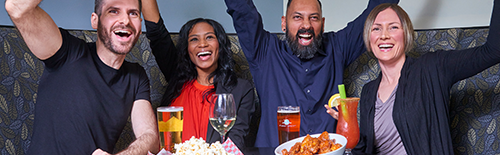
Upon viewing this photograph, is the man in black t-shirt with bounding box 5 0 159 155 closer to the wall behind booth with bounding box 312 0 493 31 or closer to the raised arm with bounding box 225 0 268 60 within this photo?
the raised arm with bounding box 225 0 268 60

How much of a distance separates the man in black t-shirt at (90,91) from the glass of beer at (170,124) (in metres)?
0.09

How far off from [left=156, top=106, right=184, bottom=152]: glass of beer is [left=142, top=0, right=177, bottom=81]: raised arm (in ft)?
1.96

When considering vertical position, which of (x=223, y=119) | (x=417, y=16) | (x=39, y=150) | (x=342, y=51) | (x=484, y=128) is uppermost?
(x=417, y=16)

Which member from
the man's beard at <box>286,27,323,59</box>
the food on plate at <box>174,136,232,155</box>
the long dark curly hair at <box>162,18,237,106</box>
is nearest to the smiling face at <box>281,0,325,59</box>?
the man's beard at <box>286,27,323,59</box>

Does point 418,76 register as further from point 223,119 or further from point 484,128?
point 223,119

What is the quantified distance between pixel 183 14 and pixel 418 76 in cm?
183

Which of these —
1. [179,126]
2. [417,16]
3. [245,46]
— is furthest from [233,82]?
[417,16]

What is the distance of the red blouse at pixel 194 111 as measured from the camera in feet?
6.13

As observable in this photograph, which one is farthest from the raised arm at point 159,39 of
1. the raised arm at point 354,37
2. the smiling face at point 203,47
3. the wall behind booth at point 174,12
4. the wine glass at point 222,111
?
the raised arm at point 354,37

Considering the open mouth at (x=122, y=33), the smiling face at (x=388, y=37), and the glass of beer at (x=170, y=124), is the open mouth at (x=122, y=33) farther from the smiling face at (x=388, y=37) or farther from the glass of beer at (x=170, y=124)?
the smiling face at (x=388, y=37)

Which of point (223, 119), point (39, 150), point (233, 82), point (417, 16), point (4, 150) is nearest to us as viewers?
point (223, 119)

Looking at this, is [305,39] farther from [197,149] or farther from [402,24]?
[197,149]

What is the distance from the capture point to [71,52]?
1.40 meters

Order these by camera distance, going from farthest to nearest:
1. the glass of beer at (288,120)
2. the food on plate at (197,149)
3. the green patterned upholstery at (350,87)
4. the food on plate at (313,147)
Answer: the green patterned upholstery at (350,87)
the glass of beer at (288,120)
the food on plate at (313,147)
the food on plate at (197,149)
